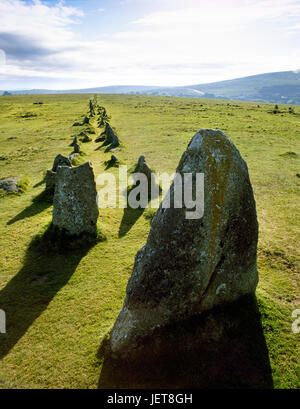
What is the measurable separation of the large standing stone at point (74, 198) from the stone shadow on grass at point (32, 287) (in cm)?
113

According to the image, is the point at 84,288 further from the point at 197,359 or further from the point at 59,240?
the point at 197,359

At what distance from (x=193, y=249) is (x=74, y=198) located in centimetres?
632

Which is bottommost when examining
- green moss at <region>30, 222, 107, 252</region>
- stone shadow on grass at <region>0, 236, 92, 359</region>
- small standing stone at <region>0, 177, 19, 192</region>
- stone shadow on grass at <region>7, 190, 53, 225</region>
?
stone shadow on grass at <region>0, 236, 92, 359</region>

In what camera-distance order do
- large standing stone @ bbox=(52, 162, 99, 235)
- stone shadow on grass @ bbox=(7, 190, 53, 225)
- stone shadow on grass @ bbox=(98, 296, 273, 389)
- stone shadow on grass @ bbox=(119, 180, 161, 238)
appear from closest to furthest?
stone shadow on grass @ bbox=(98, 296, 273, 389) → large standing stone @ bbox=(52, 162, 99, 235) → stone shadow on grass @ bbox=(119, 180, 161, 238) → stone shadow on grass @ bbox=(7, 190, 53, 225)

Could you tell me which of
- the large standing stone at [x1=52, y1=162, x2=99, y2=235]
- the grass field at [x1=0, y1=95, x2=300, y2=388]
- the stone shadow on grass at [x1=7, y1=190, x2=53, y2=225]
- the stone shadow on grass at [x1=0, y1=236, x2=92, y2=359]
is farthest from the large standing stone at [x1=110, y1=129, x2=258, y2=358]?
the stone shadow on grass at [x1=7, y1=190, x2=53, y2=225]

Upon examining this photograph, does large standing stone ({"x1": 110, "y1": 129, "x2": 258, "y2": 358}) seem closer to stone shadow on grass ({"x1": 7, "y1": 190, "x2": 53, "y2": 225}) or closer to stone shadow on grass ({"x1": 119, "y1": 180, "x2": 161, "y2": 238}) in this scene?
stone shadow on grass ({"x1": 119, "y1": 180, "x2": 161, "y2": 238})

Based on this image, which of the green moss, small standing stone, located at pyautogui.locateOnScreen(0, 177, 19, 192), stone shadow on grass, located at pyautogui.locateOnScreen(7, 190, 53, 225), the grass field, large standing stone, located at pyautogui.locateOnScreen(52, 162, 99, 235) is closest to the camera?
the grass field

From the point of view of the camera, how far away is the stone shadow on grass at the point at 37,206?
506 inches

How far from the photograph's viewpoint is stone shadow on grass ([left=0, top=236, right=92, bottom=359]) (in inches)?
274

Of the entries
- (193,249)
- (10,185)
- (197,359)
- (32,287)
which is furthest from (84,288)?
(10,185)

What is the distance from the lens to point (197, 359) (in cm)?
539

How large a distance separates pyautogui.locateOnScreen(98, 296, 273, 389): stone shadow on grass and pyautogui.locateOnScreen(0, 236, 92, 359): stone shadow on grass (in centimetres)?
274

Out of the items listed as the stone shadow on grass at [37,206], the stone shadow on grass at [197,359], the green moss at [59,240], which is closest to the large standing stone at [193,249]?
the stone shadow on grass at [197,359]

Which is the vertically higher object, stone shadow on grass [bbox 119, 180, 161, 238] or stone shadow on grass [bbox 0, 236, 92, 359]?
stone shadow on grass [bbox 119, 180, 161, 238]
